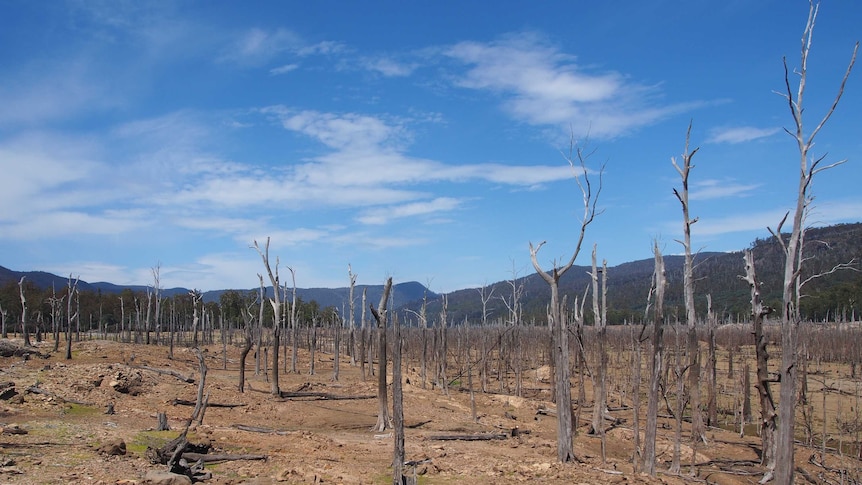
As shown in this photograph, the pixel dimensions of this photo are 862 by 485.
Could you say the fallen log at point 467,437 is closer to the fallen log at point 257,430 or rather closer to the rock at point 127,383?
the fallen log at point 257,430

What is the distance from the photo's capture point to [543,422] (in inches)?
854

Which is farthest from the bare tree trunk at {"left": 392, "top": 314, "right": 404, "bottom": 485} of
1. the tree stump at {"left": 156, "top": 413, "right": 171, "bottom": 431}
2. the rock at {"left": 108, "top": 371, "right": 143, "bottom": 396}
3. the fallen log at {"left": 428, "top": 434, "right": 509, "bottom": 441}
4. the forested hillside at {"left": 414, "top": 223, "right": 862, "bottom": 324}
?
the forested hillside at {"left": 414, "top": 223, "right": 862, "bottom": 324}

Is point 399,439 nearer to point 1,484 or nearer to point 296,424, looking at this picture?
point 1,484

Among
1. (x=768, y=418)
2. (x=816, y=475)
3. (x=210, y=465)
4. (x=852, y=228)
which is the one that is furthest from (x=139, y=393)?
(x=852, y=228)

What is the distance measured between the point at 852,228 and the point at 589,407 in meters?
115

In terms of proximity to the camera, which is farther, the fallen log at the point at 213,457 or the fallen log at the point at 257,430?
the fallen log at the point at 257,430

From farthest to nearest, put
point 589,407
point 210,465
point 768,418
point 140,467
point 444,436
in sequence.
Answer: point 589,407
point 444,436
point 768,418
point 210,465
point 140,467

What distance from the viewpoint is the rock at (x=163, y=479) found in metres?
9.02

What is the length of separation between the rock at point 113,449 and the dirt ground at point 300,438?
104 millimetres

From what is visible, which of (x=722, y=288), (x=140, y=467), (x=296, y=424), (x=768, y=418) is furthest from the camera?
(x=722, y=288)

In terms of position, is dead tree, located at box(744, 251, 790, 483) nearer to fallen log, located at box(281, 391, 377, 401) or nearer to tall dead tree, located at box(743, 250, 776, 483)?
tall dead tree, located at box(743, 250, 776, 483)

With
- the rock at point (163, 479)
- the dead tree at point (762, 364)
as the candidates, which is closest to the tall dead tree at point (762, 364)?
the dead tree at point (762, 364)

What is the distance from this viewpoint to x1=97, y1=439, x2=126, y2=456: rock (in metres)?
10.8

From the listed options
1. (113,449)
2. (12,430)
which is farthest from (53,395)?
(113,449)
